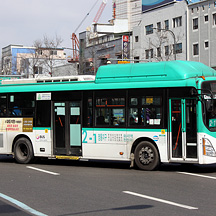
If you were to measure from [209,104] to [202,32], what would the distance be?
4318cm

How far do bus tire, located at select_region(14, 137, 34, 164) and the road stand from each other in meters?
1.09

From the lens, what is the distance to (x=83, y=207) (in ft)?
28.2

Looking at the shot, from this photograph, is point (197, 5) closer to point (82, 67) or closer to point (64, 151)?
point (82, 67)

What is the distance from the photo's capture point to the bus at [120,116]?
13.5 m

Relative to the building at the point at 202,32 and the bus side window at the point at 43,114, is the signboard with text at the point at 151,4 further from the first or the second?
the bus side window at the point at 43,114

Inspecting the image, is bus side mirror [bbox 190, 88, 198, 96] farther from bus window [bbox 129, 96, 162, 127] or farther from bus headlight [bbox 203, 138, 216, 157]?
bus headlight [bbox 203, 138, 216, 157]

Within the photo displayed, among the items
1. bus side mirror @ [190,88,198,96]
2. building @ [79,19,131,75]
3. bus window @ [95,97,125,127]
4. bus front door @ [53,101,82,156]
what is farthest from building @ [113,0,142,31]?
→ bus side mirror @ [190,88,198,96]

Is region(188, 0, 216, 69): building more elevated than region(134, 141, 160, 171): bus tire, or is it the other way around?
region(188, 0, 216, 69): building

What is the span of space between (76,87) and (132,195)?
6.64 meters

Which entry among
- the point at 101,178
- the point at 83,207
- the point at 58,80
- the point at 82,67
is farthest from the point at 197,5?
the point at 83,207

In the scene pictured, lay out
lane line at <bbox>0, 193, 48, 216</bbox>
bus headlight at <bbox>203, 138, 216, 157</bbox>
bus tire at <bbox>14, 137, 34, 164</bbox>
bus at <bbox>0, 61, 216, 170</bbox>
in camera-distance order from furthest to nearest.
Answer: bus tire at <bbox>14, 137, 34, 164</bbox>
bus at <bbox>0, 61, 216, 170</bbox>
bus headlight at <bbox>203, 138, 216, 157</bbox>
lane line at <bbox>0, 193, 48, 216</bbox>

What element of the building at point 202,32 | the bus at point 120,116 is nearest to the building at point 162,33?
the building at point 202,32

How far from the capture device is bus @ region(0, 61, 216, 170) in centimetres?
1352

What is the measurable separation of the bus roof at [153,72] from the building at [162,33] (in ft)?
130
